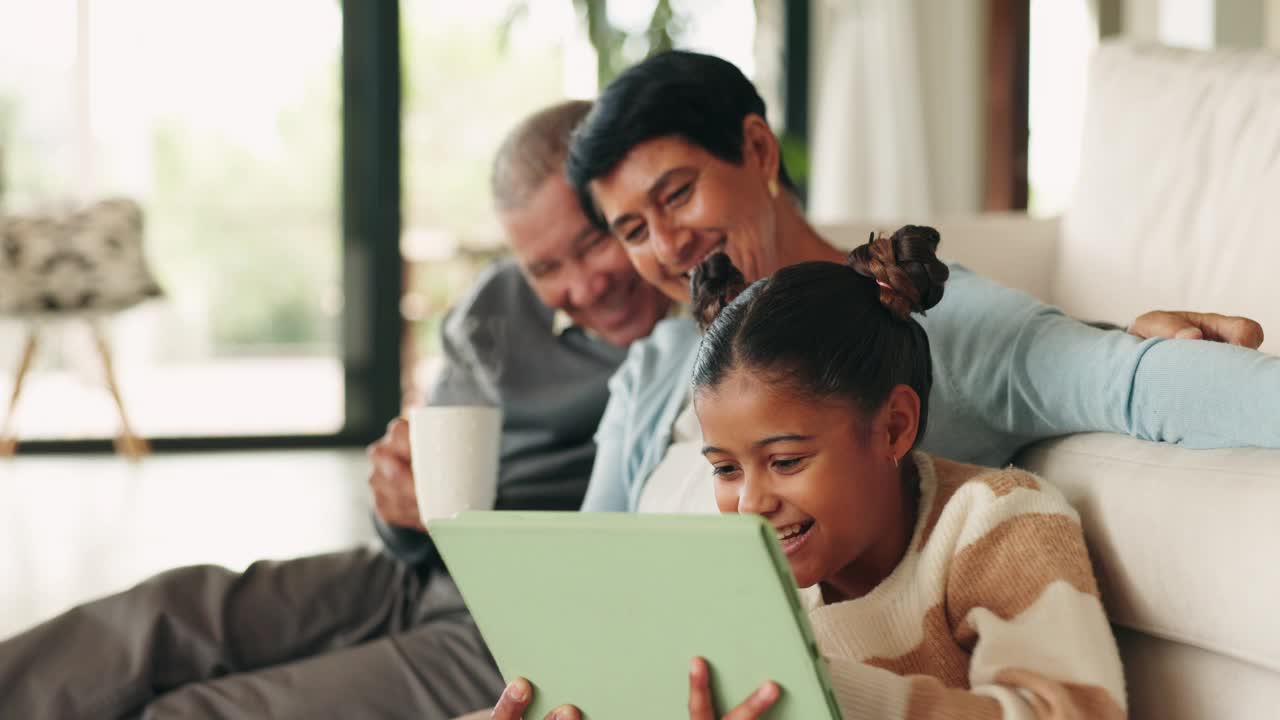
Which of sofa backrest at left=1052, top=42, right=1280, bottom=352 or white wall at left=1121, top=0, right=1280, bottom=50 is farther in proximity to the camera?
white wall at left=1121, top=0, right=1280, bottom=50

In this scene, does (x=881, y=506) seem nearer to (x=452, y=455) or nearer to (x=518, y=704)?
(x=518, y=704)

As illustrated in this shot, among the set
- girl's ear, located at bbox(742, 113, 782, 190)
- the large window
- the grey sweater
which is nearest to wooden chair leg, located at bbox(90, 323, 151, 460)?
the large window

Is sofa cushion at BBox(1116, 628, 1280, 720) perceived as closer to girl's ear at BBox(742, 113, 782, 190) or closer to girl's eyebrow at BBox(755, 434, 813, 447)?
girl's eyebrow at BBox(755, 434, 813, 447)

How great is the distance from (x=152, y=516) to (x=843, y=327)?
10.1ft

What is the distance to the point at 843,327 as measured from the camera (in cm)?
108

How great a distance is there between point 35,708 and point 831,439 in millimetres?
923

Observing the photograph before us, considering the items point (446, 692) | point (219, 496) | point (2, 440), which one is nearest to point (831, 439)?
point (446, 692)

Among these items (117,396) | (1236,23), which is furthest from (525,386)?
(117,396)

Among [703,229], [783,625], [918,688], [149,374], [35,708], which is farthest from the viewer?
[149,374]

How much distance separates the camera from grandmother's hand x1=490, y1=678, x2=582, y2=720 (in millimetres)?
991

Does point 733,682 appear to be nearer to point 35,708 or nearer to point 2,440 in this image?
point 35,708

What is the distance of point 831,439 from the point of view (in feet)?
3.43

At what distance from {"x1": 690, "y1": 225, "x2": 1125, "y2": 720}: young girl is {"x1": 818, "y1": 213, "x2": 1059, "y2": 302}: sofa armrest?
0.81m

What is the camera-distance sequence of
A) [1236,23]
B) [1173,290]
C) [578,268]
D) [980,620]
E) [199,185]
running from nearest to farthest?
[980,620] < [1173,290] < [578,268] < [1236,23] < [199,185]
